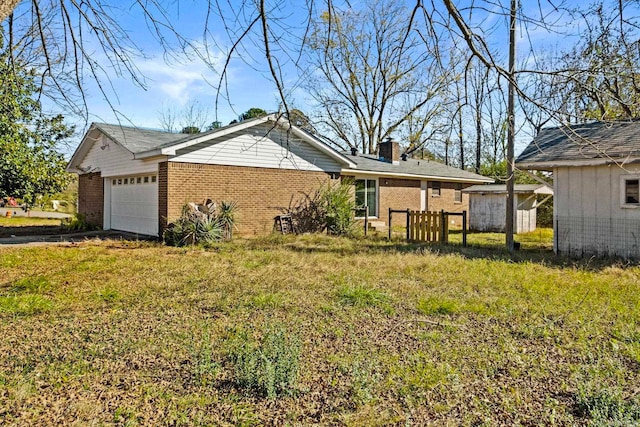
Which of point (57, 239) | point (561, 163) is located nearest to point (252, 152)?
point (57, 239)

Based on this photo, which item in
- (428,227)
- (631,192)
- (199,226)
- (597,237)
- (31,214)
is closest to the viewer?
(631,192)

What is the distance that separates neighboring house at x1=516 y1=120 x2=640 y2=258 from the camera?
A: 10.0 m

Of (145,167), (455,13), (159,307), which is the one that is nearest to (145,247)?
(145,167)

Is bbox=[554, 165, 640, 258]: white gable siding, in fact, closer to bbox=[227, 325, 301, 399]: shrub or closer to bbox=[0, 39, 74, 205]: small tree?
bbox=[227, 325, 301, 399]: shrub

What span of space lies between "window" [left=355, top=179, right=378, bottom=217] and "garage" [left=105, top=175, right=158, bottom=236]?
8.95 meters

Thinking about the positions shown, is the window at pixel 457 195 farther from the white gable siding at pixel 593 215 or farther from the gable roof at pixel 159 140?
the white gable siding at pixel 593 215

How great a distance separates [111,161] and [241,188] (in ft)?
18.6

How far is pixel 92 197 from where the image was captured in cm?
1862

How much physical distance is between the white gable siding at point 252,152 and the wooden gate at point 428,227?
4258mm

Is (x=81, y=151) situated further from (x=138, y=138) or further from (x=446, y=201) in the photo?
(x=446, y=201)

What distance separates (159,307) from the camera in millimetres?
5742

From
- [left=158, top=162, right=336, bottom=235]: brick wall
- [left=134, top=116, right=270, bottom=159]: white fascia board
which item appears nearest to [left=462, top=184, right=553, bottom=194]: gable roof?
[left=158, top=162, right=336, bottom=235]: brick wall

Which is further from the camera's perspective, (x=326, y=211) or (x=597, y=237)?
(x=326, y=211)

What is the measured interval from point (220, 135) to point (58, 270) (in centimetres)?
658
